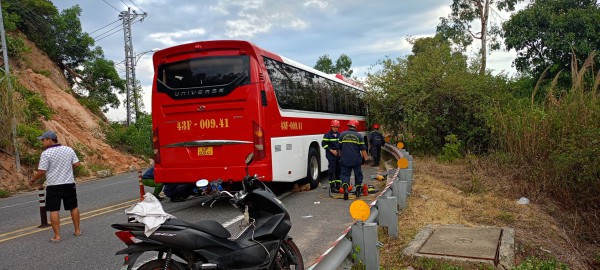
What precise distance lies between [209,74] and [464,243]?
18.2 feet

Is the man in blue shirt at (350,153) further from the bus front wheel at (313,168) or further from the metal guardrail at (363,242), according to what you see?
the metal guardrail at (363,242)

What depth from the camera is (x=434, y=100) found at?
15.8 metres

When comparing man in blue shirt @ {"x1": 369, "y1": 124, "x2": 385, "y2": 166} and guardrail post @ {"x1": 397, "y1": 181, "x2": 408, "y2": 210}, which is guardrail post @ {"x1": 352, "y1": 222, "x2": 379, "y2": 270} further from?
man in blue shirt @ {"x1": 369, "y1": 124, "x2": 385, "y2": 166}

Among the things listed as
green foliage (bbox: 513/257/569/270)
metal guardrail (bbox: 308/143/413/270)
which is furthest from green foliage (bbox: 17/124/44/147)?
green foliage (bbox: 513/257/569/270)

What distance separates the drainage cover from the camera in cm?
457

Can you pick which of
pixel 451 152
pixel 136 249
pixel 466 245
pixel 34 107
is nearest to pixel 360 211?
pixel 466 245

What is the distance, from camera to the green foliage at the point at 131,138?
2761 cm

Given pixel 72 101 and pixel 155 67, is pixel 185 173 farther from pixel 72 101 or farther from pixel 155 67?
pixel 72 101

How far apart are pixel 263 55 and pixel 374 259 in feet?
18.2

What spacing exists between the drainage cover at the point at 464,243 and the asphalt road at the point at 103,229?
132cm

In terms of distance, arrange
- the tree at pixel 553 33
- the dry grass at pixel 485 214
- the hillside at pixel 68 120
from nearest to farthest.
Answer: the dry grass at pixel 485 214 < the tree at pixel 553 33 < the hillside at pixel 68 120

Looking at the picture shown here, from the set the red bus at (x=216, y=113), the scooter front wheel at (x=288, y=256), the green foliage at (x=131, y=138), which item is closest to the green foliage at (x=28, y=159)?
the green foliage at (x=131, y=138)

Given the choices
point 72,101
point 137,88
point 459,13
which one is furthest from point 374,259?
point 137,88

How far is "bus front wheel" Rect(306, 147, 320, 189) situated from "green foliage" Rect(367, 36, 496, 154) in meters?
5.89
